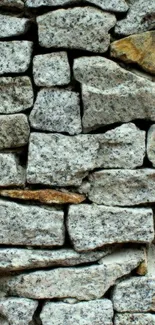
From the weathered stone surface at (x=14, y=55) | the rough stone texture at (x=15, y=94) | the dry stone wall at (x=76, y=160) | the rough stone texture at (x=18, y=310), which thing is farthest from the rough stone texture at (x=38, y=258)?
→ the weathered stone surface at (x=14, y=55)

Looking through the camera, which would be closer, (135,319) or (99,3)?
(99,3)

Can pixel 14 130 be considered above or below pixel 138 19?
below

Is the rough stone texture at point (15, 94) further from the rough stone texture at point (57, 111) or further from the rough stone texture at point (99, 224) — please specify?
the rough stone texture at point (99, 224)

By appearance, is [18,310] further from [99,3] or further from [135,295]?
[99,3]

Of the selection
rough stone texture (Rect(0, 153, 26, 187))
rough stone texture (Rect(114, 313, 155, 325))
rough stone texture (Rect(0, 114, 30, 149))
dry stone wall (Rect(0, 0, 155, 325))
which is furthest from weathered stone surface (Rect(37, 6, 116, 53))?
rough stone texture (Rect(114, 313, 155, 325))

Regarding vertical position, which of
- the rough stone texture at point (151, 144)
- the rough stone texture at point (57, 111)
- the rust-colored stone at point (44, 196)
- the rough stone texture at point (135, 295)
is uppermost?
the rough stone texture at point (57, 111)

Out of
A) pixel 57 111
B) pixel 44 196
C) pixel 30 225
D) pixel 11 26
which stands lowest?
pixel 30 225

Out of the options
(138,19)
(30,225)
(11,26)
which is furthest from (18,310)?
(138,19)
